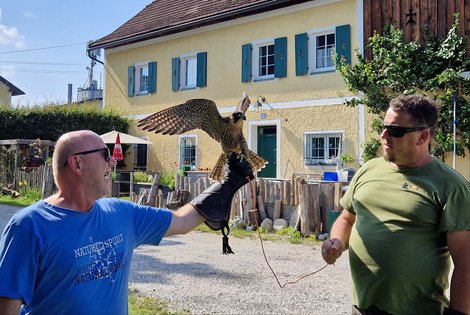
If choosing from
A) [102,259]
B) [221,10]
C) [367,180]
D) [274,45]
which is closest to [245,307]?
[367,180]

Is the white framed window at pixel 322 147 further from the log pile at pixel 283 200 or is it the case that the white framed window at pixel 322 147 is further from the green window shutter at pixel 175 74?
the green window shutter at pixel 175 74

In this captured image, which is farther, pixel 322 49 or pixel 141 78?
pixel 141 78

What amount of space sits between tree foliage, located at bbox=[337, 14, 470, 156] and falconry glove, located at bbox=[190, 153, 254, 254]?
923 centimetres

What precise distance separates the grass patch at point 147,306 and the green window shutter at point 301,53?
994 centimetres

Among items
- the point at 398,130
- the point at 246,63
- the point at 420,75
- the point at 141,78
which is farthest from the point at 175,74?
the point at 398,130

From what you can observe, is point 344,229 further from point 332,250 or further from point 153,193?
point 153,193

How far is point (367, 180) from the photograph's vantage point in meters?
2.59

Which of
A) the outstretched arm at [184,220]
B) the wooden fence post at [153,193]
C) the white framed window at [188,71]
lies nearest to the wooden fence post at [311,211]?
the wooden fence post at [153,193]

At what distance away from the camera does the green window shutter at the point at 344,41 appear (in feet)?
42.1

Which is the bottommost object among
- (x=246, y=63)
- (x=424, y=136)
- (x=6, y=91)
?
(x=424, y=136)

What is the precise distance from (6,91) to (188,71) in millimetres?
22732

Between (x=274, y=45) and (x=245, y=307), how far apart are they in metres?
10.9

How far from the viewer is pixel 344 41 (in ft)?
42.3

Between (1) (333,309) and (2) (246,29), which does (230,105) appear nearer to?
(2) (246,29)
